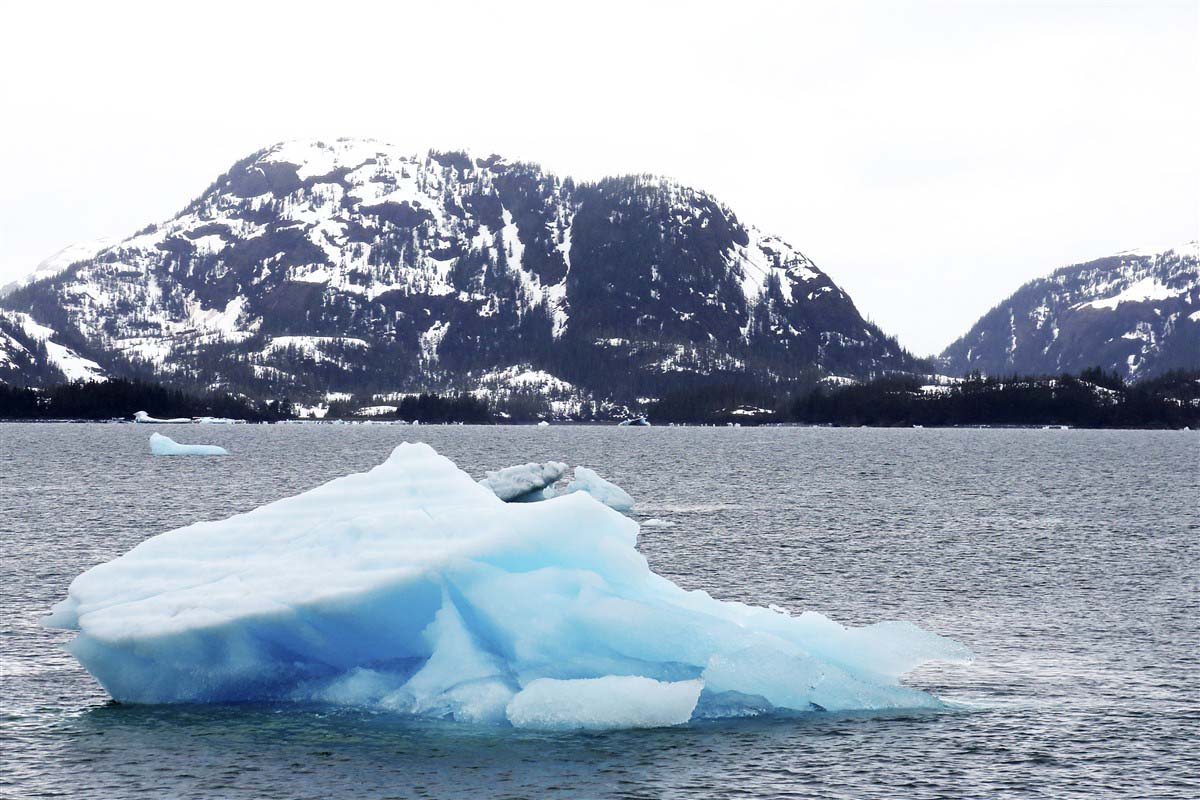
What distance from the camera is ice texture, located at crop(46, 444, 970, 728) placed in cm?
2192

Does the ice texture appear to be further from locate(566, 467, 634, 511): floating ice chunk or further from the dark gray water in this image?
locate(566, 467, 634, 511): floating ice chunk

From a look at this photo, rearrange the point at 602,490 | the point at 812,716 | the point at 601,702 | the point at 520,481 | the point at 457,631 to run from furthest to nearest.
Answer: the point at 602,490 < the point at 520,481 < the point at 812,716 < the point at 457,631 < the point at 601,702

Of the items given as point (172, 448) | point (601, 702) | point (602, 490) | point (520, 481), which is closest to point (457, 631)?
point (601, 702)

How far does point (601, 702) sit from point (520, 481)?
38651 mm

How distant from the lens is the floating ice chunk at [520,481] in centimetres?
5934

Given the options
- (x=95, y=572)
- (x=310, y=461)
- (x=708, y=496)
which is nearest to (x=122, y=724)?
(x=95, y=572)

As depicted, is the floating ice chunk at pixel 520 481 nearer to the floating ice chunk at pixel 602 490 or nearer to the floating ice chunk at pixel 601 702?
the floating ice chunk at pixel 602 490

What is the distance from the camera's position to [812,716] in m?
23.8

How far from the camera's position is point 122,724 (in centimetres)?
2255

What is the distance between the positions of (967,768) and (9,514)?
191ft

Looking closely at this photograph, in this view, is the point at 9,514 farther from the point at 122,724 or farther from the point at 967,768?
the point at 967,768

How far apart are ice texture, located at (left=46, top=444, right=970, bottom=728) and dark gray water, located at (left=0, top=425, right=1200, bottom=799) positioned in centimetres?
63

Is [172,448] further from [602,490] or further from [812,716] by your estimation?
[812,716]

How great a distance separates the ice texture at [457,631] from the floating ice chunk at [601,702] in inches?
1.4
